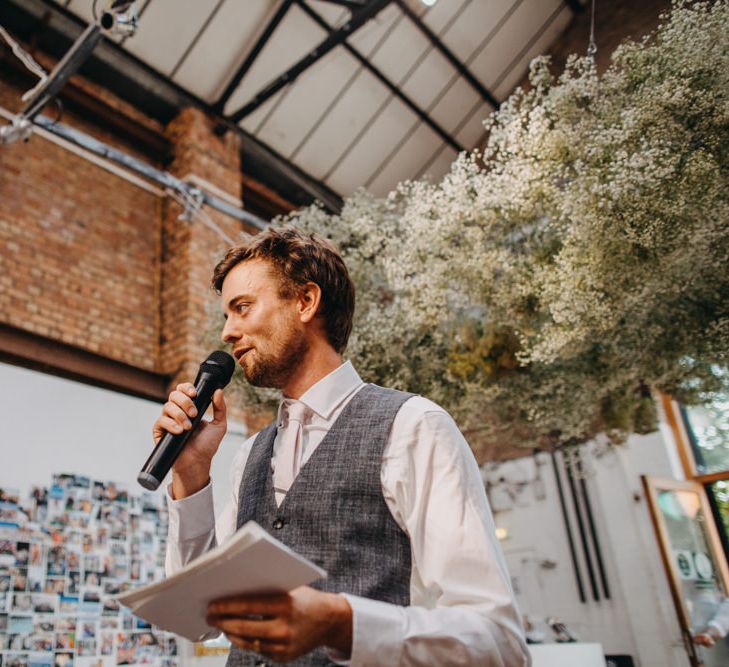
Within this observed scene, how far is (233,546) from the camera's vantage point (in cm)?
69

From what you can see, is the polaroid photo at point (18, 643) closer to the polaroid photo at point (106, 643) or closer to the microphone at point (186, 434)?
the polaroid photo at point (106, 643)

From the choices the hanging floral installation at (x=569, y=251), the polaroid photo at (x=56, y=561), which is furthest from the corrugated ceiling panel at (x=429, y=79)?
the polaroid photo at (x=56, y=561)

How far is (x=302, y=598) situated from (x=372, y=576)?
0.24 m

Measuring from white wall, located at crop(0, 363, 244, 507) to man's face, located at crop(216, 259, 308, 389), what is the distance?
2.59 metres

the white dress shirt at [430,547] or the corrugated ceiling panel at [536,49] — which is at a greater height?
the corrugated ceiling panel at [536,49]

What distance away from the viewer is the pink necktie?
1184mm

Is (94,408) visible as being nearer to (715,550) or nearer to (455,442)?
(455,442)

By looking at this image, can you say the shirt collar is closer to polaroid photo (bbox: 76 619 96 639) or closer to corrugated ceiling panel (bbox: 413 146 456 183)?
polaroid photo (bbox: 76 619 96 639)

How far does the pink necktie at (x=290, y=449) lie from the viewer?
118cm

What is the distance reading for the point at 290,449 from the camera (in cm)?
123

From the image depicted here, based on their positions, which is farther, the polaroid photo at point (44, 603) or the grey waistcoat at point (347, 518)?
the polaroid photo at point (44, 603)

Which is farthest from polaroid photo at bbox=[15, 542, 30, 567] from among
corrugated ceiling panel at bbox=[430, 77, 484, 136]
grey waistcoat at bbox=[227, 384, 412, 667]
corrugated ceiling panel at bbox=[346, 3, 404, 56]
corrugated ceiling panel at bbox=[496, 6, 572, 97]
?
corrugated ceiling panel at bbox=[496, 6, 572, 97]

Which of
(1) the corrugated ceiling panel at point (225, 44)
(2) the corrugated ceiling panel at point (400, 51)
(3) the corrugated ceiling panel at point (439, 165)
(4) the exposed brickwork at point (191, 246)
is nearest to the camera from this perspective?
(4) the exposed brickwork at point (191, 246)

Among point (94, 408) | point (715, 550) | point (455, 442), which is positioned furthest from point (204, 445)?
point (715, 550)
